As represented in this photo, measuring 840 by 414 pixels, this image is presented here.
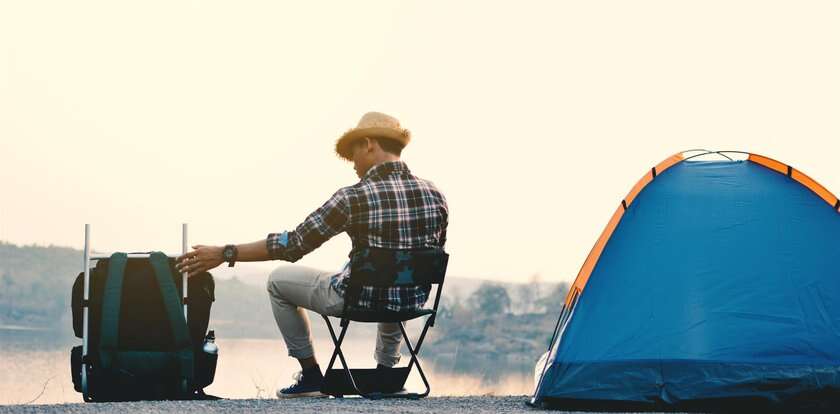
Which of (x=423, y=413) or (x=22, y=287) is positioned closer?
(x=423, y=413)

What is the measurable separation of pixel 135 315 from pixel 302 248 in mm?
933

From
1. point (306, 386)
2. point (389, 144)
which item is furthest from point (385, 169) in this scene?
point (306, 386)

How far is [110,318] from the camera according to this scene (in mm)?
5289

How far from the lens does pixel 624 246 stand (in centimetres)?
563

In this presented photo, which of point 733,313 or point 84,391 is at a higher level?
point 733,313

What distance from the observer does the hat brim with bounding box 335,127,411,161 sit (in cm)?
552

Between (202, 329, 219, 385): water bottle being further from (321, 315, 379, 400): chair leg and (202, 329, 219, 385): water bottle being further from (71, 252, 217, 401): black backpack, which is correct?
(321, 315, 379, 400): chair leg

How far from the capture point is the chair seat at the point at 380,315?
5.23 m

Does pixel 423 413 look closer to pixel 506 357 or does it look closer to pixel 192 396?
pixel 192 396

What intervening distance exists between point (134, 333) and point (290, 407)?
104cm

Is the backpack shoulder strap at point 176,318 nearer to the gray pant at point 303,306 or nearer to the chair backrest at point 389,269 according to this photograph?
the gray pant at point 303,306

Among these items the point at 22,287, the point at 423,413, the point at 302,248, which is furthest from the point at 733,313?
the point at 22,287

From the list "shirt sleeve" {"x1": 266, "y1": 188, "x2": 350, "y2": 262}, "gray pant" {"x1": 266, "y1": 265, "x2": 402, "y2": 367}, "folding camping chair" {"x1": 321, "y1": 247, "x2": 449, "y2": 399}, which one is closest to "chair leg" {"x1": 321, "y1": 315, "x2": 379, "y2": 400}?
"folding camping chair" {"x1": 321, "y1": 247, "x2": 449, "y2": 399}

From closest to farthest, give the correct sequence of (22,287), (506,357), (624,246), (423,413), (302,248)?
(423,413) < (302,248) < (624,246) < (22,287) < (506,357)
